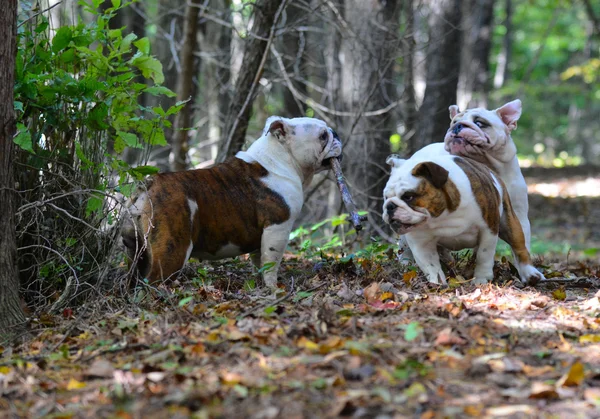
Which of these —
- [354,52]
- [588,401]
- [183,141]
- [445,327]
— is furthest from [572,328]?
[183,141]

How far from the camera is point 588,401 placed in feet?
11.4

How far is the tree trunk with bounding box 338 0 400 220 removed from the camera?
31.8ft

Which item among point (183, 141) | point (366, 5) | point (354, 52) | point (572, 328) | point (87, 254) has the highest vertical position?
point (366, 5)

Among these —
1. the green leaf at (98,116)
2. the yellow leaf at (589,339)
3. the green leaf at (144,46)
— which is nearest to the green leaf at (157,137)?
the green leaf at (98,116)

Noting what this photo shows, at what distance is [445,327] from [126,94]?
3.18 metres

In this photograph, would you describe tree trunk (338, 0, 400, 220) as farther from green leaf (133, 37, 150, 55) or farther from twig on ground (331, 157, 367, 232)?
green leaf (133, 37, 150, 55)

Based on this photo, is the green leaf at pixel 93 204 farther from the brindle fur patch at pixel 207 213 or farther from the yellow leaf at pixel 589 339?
the yellow leaf at pixel 589 339

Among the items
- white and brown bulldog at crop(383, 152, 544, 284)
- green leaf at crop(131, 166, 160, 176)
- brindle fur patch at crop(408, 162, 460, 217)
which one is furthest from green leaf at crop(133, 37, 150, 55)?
brindle fur patch at crop(408, 162, 460, 217)

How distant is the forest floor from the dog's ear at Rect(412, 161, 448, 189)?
88cm

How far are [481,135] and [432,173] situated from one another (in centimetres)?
122

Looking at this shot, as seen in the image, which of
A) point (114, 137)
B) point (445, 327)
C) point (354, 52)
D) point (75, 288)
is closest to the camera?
point (445, 327)

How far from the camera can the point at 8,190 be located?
203 inches

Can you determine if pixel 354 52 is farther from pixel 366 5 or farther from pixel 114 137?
pixel 114 137

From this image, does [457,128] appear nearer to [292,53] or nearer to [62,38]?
[62,38]
